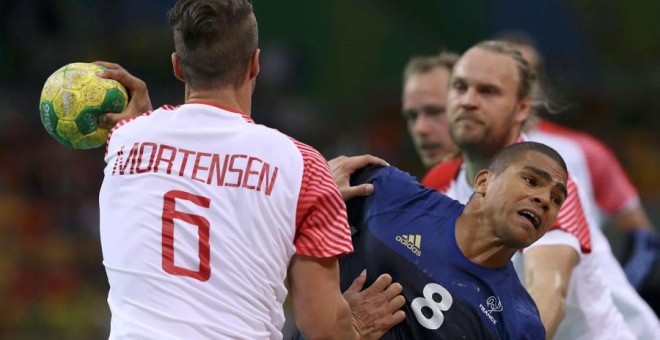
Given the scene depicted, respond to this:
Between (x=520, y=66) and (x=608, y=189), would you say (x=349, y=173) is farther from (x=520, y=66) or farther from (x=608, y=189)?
(x=608, y=189)

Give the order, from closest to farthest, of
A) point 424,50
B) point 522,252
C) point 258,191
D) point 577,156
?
point 258,191
point 522,252
point 577,156
point 424,50

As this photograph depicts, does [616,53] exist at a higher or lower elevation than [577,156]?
lower

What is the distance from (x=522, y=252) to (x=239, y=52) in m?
1.87

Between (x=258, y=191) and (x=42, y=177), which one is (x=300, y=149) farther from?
(x=42, y=177)

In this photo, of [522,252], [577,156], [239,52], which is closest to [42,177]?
[577,156]

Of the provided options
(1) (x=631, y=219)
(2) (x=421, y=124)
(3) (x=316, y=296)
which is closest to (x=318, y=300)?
(3) (x=316, y=296)

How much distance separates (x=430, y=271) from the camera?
3.80m

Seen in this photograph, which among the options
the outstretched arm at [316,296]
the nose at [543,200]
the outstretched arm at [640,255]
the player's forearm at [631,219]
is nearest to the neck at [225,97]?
the outstretched arm at [316,296]

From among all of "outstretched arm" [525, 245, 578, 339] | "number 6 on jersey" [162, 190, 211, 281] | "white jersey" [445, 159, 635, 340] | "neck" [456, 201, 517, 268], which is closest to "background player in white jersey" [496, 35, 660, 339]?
"white jersey" [445, 159, 635, 340]

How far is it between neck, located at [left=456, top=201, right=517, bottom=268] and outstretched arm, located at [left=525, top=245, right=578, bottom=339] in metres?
0.49

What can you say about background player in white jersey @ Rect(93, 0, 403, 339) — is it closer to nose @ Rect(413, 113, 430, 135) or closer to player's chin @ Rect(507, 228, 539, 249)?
player's chin @ Rect(507, 228, 539, 249)

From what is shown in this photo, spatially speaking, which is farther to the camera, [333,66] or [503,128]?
[333,66]

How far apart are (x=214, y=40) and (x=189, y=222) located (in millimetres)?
537

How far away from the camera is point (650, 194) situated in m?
11.0
